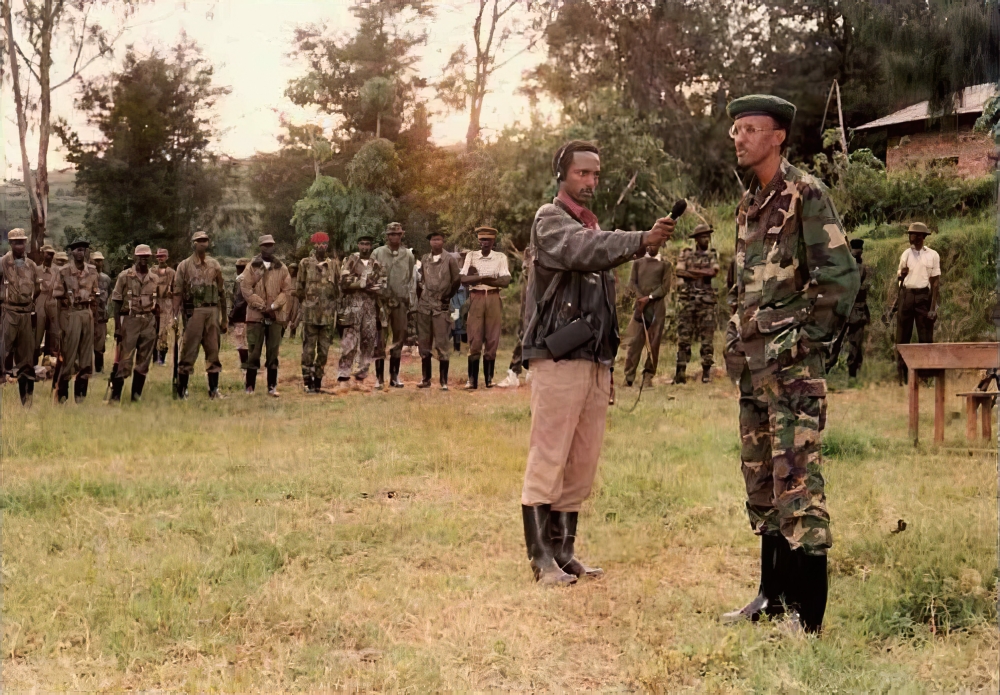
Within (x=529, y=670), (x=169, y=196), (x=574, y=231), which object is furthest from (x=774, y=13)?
(x=529, y=670)

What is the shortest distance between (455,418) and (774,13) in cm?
1853

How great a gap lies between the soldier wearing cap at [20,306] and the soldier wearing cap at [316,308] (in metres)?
3.35

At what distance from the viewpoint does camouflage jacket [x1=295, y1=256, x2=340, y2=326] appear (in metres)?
13.6

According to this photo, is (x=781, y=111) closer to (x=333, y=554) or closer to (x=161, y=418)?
(x=333, y=554)

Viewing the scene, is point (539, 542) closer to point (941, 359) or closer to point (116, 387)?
point (941, 359)

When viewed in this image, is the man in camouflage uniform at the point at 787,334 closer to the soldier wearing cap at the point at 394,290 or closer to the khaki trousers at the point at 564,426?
the khaki trousers at the point at 564,426

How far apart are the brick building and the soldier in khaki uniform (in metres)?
10.8

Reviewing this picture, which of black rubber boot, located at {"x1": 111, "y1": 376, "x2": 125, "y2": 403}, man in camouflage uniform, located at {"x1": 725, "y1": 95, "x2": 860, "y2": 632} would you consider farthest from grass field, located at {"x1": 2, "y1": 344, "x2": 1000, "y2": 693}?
black rubber boot, located at {"x1": 111, "y1": 376, "x2": 125, "y2": 403}

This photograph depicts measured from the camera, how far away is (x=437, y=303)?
13.8m

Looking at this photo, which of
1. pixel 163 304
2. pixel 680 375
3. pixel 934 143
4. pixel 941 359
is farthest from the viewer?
pixel 934 143

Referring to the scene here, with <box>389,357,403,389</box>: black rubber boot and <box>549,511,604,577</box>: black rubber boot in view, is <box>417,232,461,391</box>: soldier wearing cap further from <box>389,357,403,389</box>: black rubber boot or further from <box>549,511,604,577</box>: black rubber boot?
<box>549,511,604,577</box>: black rubber boot

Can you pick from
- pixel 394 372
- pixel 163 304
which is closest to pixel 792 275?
pixel 394 372

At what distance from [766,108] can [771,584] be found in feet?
6.62

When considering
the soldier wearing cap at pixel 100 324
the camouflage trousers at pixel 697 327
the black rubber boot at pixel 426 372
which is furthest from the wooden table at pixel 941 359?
the soldier wearing cap at pixel 100 324
